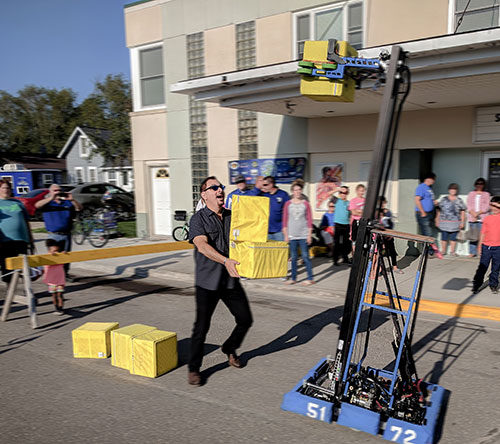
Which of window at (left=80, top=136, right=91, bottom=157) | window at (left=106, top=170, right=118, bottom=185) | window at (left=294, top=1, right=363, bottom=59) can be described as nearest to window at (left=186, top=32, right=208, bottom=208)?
window at (left=294, top=1, right=363, bottom=59)

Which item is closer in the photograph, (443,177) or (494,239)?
(494,239)

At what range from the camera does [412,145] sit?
10.5 m

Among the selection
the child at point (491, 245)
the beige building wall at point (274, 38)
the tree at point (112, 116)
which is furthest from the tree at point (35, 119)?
the child at point (491, 245)

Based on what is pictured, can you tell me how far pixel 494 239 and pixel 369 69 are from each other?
468 centimetres

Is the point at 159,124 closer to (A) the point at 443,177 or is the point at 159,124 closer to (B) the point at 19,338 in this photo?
(A) the point at 443,177

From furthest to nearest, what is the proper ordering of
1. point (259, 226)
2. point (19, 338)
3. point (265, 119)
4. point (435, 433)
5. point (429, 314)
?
point (265, 119), point (429, 314), point (19, 338), point (259, 226), point (435, 433)

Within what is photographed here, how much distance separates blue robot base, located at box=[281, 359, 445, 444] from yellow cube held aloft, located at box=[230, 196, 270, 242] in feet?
4.54

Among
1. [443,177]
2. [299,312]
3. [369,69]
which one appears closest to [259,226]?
[369,69]

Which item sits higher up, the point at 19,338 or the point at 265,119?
the point at 265,119

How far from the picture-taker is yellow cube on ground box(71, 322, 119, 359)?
5.20 metres

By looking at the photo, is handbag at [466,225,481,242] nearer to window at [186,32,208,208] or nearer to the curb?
the curb

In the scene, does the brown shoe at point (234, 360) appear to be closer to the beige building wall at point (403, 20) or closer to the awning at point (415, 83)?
the awning at point (415, 83)

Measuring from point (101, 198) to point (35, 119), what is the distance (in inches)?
1718

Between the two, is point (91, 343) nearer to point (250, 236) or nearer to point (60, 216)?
point (250, 236)
